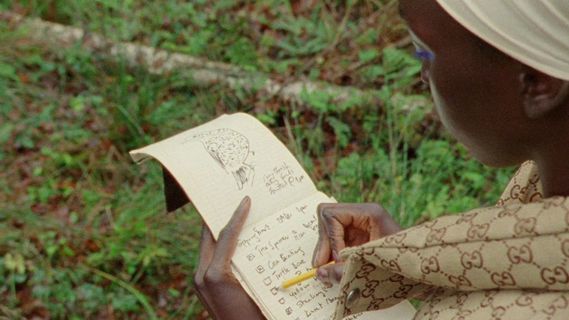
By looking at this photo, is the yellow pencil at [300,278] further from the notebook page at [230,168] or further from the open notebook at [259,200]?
the notebook page at [230,168]

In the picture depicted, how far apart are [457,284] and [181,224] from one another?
6.07 feet

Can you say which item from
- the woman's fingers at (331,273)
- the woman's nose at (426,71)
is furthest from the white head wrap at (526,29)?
the woman's fingers at (331,273)

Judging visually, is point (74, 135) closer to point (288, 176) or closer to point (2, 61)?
point (2, 61)

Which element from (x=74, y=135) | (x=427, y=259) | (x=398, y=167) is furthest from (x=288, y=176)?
(x=74, y=135)

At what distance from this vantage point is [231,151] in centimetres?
191

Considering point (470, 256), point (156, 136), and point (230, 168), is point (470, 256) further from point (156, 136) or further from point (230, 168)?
point (156, 136)

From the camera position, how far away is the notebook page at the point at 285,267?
174 cm

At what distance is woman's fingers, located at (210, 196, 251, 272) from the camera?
5.69 ft

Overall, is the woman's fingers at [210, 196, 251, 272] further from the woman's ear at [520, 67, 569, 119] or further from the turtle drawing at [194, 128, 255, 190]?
the woman's ear at [520, 67, 569, 119]

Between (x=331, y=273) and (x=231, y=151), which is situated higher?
(x=231, y=151)

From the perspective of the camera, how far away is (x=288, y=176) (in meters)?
1.92

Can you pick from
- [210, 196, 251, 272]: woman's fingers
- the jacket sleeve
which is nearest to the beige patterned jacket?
the jacket sleeve

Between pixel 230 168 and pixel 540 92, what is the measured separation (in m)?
0.87

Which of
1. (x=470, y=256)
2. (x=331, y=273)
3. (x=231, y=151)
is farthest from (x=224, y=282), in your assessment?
(x=470, y=256)
